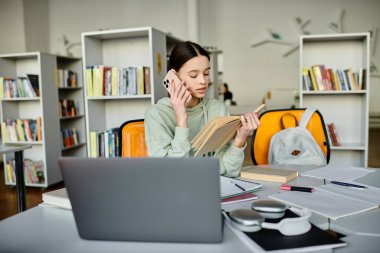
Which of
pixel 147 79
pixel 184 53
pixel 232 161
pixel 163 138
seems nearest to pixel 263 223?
pixel 232 161

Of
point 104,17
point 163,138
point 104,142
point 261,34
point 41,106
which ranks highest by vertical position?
point 104,17

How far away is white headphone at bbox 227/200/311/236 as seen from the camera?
2.65 ft

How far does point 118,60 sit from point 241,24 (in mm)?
5669

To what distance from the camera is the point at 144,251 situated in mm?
771

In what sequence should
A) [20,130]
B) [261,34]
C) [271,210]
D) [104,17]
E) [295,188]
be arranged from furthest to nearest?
[104,17], [261,34], [20,130], [295,188], [271,210]

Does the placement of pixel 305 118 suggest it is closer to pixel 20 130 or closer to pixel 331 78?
pixel 331 78

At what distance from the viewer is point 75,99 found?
5.18 meters

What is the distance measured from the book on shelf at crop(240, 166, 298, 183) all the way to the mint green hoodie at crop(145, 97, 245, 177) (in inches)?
2.0

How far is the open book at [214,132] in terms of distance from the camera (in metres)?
1.24

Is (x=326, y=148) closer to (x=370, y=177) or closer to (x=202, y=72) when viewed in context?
(x=370, y=177)

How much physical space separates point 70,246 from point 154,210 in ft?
0.74

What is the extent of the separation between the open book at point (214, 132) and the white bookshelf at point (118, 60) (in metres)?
1.96

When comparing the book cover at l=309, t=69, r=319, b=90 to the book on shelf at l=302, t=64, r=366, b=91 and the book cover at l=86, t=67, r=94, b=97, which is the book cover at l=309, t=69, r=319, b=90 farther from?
the book cover at l=86, t=67, r=94, b=97

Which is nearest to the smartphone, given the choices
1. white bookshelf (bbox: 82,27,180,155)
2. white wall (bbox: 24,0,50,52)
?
white bookshelf (bbox: 82,27,180,155)
